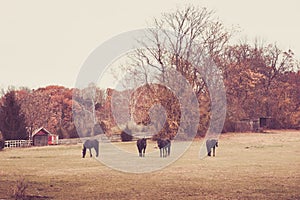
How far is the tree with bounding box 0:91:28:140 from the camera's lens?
52.8m

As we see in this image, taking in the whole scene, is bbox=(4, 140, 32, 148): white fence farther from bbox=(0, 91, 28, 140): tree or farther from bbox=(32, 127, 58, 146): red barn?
bbox=(0, 91, 28, 140): tree

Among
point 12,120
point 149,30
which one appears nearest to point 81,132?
point 12,120

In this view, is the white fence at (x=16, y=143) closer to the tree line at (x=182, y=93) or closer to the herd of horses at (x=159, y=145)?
the tree line at (x=182, y=93)

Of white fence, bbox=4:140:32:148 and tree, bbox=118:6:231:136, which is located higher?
tree, bbox=118:6:231:136

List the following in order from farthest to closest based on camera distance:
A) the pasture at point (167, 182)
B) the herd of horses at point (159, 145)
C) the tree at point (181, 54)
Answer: the tree at point (181, 54) < the herd of horses at point (159, 145) < the pasture at point (167, 182)

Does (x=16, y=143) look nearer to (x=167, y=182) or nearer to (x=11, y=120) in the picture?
(x=11, y=120)

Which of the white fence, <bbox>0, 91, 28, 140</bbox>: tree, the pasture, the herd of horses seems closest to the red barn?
the white fence

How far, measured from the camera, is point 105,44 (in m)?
37.9

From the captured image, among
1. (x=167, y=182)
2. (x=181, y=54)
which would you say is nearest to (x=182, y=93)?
(x=181, y=54)

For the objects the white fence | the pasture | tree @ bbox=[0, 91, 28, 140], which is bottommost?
the pasture

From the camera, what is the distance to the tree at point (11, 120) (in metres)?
52.8

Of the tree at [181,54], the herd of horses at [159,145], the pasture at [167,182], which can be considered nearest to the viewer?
the pasture at [167,182]

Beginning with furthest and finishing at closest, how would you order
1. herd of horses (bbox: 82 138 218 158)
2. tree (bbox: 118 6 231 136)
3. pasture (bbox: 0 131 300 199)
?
tree (bbox: 118 6 231 136), herd of horses (bbox: 82 138 218 158), pasture (bbox: 0 131 300 199)

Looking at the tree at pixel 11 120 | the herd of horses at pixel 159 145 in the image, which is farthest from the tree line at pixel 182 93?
the herd of horses at pixel 159 145
